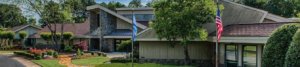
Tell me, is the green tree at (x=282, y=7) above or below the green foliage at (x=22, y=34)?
above

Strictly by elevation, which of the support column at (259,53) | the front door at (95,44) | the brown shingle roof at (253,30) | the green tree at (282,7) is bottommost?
the front door at (95,44)

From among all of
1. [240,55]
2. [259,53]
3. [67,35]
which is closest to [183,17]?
[240,55]

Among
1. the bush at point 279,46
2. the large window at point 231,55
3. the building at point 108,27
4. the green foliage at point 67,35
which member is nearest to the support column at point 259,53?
the large window at point 231,55

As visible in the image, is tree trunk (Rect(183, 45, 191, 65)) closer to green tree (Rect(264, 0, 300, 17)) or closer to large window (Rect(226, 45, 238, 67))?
large window (Rect(226, 45, 238, 67))

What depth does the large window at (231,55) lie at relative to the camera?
24406 mm

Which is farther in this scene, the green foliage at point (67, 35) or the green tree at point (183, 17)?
the green foliage at point (67, 35)

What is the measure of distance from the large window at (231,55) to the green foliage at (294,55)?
33.8 feet

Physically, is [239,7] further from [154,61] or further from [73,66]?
[73,66]

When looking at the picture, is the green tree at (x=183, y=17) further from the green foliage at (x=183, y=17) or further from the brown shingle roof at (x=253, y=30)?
the brown shingle roof at (x=253, y=30)

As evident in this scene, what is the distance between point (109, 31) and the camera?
49.3 meters

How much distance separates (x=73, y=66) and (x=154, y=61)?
5.66m

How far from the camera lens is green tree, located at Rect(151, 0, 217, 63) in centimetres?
2564

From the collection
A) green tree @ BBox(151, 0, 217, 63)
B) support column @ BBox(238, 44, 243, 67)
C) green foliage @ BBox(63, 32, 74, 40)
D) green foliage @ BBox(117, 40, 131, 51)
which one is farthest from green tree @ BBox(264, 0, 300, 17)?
support column @ BBox(238, 44, 243, 67)

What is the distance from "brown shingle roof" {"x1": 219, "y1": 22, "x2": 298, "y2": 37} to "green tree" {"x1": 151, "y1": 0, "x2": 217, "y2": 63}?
1.56 metres
